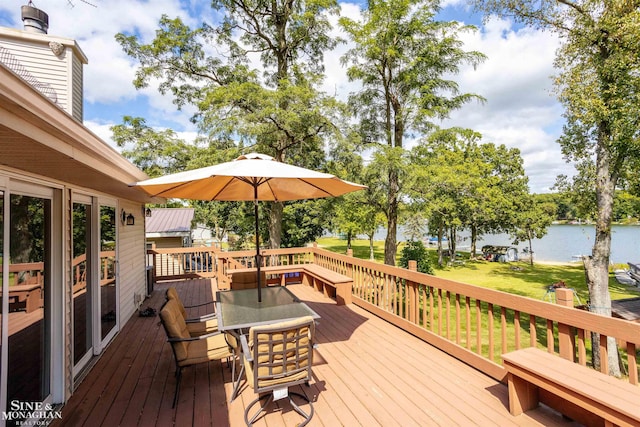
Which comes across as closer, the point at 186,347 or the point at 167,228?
the point at 186,347

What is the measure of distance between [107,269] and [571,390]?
5.68 metres

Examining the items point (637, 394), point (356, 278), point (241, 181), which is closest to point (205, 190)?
point (241, 181)

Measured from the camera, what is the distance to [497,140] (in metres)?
25.6

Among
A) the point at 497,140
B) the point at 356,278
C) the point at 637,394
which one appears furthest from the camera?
the point at 497,140

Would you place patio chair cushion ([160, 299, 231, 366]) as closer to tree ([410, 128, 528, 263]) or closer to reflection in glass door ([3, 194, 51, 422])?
reflection in glass door ([3, 194, 51, 422])

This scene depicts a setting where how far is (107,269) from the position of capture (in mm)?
4656

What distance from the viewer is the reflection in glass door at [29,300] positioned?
2422 millimetres

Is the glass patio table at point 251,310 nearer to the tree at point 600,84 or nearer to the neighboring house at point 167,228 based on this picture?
the tree at point 600,84

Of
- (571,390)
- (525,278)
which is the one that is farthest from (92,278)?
(525,278)

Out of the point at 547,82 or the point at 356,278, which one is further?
the point at 547,82

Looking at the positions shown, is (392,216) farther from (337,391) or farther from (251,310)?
(337,391)

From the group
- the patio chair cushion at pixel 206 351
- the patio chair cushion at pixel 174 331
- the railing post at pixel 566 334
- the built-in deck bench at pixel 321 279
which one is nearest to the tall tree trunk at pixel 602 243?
the built-in deck bench at pixel 321 279

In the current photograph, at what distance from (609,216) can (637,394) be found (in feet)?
23.5

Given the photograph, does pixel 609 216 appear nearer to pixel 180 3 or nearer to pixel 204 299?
pixel 204 299
